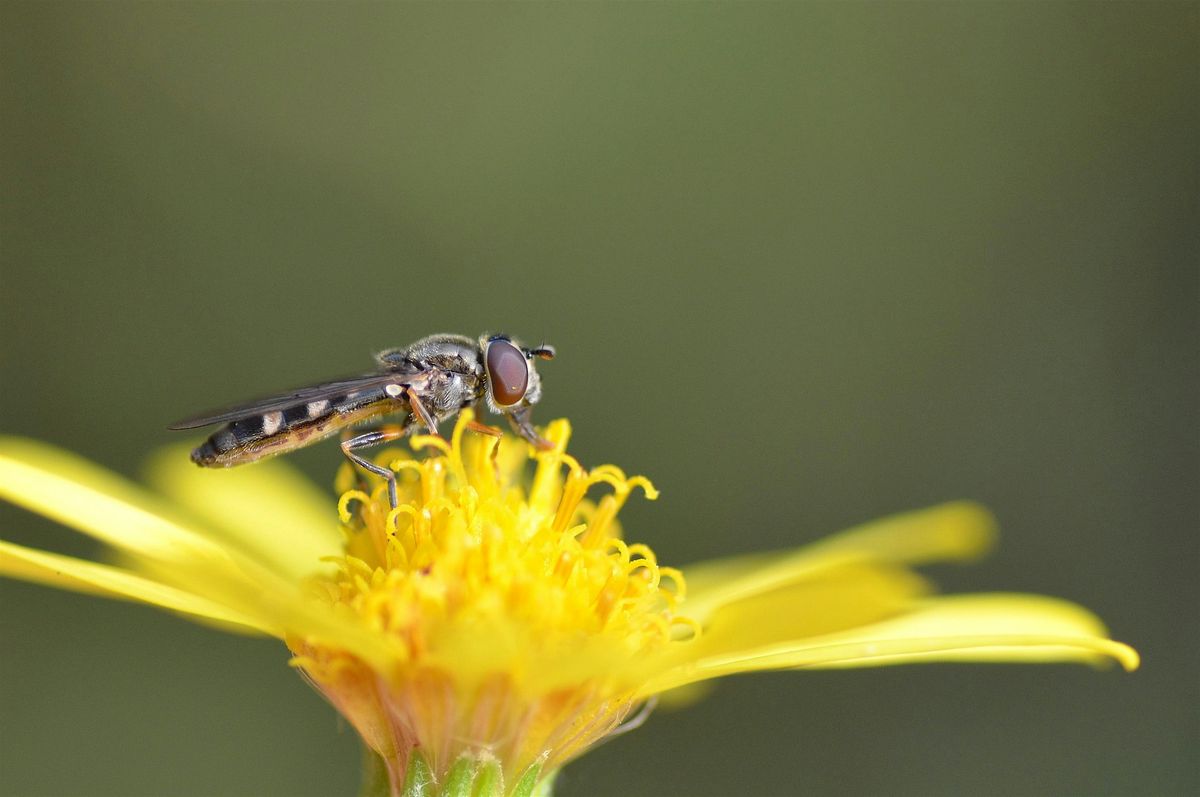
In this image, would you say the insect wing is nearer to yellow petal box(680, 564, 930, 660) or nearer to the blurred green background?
yellow petal box(680, 564, 930, 660)

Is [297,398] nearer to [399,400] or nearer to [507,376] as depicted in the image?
[399,400]

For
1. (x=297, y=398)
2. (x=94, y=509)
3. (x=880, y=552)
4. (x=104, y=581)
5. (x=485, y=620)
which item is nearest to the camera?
(x=485, y=620)

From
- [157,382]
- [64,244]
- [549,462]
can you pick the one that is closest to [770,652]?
[549,462]

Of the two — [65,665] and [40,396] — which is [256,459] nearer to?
[65,665]

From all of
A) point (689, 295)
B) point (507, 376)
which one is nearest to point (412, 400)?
point (507, 376)

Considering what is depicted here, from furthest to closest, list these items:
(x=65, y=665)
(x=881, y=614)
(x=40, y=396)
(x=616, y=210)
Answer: (x=616, y=210), (x=40, y=396), (x=65, y=665), (x=881, y=614)

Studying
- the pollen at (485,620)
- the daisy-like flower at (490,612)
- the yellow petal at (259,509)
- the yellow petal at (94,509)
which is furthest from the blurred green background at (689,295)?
the pollen at (485,620)
